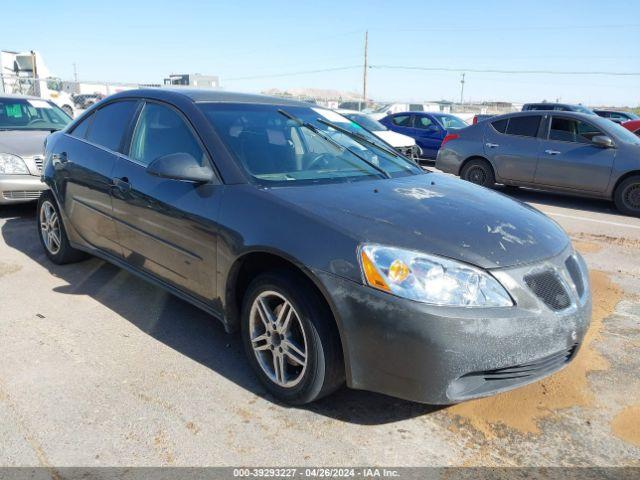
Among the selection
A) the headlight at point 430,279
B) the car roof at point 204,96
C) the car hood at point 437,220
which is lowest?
the headlight at point 430,279

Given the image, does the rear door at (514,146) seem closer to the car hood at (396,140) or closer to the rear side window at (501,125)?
the rear side window at (501,125)

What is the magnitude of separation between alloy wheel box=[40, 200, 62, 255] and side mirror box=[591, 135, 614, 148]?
770 centimetres

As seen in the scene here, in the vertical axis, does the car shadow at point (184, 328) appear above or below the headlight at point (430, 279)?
below

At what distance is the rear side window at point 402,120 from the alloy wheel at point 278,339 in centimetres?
1340

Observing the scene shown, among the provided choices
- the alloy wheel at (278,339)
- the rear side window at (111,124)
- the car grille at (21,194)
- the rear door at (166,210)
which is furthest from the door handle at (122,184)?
the car grille at (21,194)

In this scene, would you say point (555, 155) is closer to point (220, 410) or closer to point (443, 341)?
point (443, 341)

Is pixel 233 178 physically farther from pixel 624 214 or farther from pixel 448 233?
pixel 624 214

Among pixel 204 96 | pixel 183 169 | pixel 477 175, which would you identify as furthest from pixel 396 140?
pixel 183 169

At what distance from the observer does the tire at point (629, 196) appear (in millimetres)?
8305

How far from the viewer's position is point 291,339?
280cm

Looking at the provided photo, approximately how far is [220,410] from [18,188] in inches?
193

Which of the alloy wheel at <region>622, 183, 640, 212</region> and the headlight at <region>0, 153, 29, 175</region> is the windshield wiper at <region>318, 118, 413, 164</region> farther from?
the alloy wheel at <region>622, 183, 640, 212</region>

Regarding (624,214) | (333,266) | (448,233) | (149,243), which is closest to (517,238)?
(448,233)

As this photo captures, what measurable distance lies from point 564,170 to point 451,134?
2362 millimetres
